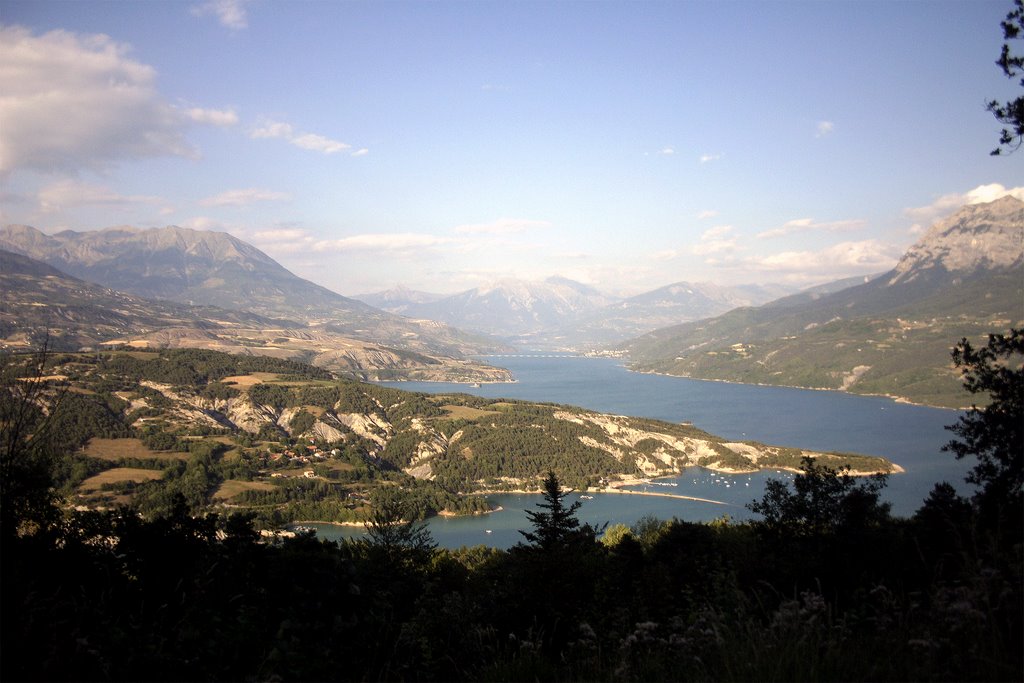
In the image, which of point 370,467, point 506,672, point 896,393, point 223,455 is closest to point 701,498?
point 370,467

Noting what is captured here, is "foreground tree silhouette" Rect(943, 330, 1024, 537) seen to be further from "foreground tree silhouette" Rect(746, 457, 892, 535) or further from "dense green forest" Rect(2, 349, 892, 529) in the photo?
"dense green forest" Rect(2, 349, 892, 529)

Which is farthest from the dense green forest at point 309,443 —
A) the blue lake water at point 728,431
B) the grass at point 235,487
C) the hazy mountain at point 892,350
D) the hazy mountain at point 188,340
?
the hazy mountain at point 892,350

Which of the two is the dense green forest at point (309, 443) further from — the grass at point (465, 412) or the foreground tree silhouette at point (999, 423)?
the foreground tree silhouette at point (999, 423)

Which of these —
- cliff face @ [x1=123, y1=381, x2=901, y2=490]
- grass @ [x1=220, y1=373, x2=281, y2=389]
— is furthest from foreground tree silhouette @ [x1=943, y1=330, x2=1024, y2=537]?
grass @ [x1=220, y1=373, x2=281, y2=389]

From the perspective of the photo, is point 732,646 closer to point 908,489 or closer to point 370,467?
point 908,489

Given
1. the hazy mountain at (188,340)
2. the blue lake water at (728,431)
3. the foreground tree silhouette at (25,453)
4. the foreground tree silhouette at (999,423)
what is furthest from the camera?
the hazy mountain at (188,340)
